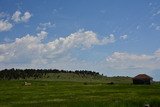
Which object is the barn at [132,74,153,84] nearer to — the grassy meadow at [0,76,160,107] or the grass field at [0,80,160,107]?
Answer: the grassy meadow at [0,76,160,107]

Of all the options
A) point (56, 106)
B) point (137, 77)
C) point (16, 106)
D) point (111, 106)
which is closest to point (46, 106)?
point (56, 106)

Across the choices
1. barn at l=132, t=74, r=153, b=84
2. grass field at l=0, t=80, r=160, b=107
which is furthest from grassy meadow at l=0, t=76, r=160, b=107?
barn at l=132, t=74, r=153, b=84

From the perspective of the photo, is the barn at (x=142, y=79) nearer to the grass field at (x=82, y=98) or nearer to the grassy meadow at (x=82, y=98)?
the grassy meadow at (x=82, y=98)

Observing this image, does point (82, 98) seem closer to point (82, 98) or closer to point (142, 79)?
point (82, 98)

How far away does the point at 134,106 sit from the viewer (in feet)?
112

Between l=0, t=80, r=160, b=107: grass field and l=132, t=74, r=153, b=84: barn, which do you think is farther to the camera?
l=132, t=74, r=153, b=84: barn

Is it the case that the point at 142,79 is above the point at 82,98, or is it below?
above

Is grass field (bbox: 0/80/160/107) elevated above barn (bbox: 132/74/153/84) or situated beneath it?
situated beneath

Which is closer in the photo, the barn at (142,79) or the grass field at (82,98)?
the grass field at (82,98)

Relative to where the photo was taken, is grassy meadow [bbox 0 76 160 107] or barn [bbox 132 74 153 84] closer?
grassy meadow [bbox 0 76 160 107]

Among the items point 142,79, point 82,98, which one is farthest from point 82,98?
point 142,79

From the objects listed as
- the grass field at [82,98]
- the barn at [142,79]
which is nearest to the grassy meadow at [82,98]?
the grass field at [82,98]

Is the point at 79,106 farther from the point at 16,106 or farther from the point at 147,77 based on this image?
the point at 147,77

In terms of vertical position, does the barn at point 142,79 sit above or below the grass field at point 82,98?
above
